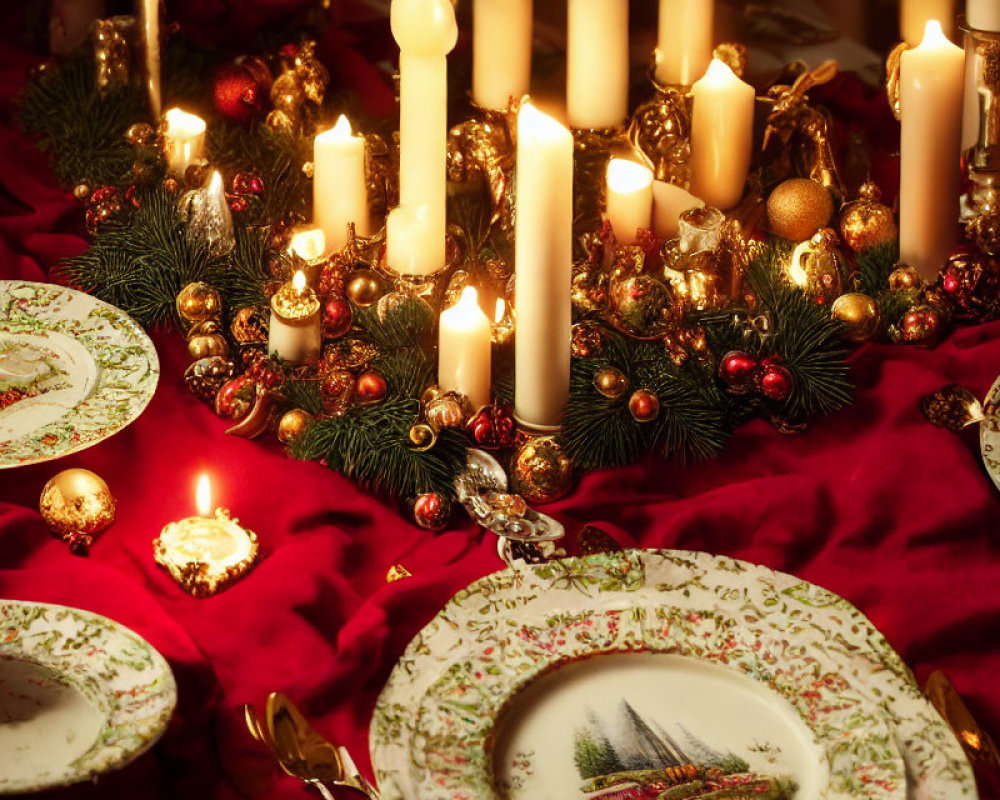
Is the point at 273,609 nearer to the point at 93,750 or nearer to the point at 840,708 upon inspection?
the point at 93,750

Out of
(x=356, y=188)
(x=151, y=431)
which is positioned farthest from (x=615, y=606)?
(x=356, y=188)

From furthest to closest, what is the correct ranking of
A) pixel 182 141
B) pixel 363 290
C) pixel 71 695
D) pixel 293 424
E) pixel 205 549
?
pixel 182 141 → pixel 363 290 → pixel 293 424 → pixel 205 549 → pixel 71 695

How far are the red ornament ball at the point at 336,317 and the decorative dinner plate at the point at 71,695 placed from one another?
0.39 metres

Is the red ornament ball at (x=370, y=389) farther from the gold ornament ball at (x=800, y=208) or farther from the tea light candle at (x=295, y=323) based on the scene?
the gold ornament ball at (x=800, y=208)

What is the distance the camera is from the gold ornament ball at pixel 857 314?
1156mm

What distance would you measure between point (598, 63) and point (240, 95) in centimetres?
36

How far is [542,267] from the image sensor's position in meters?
1.04

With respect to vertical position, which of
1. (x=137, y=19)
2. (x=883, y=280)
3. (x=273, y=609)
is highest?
(x=137, y=19)

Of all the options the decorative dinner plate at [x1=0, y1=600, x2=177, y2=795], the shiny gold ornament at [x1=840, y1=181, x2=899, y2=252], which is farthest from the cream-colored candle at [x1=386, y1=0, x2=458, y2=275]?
the decorative dinner plate at [x1=0, y1=600, x2=177, y2=795]

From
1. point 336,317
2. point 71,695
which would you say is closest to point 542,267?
point 336,317

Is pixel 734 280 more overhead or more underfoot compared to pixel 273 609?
more overhead

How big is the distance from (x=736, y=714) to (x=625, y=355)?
385mm

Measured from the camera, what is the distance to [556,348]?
1069 mm

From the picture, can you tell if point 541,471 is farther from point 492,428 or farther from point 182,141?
point 182,141
